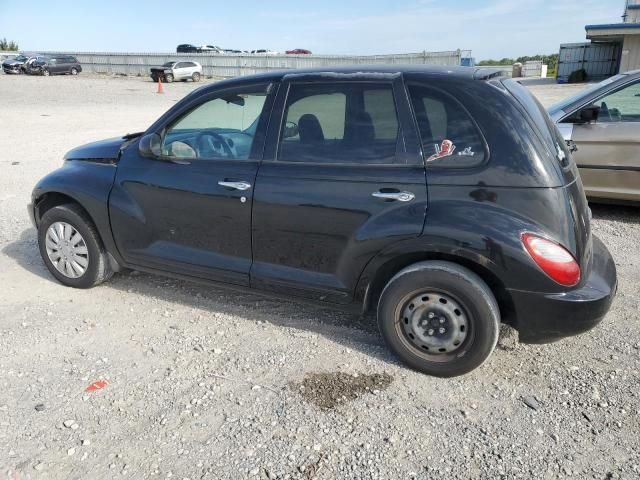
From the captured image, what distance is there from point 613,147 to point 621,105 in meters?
0.58

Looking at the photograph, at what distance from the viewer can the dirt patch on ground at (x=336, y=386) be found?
318 cm

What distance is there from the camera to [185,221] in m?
3.95

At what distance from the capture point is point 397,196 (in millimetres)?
3236

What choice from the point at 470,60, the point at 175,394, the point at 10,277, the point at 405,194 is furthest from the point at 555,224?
the point at 470,60

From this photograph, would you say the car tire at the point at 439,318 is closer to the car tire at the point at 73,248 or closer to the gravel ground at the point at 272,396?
the gravel ground at the point at 272,396

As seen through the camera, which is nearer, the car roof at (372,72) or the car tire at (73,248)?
the car roof at (372,72)

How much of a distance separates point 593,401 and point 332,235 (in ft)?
5.97

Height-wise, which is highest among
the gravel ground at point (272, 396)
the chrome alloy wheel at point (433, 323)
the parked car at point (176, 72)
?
the parked car at point (176, 72)

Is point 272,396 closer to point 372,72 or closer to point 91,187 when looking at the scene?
point 372,72

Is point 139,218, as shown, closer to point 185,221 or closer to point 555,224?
point 185,221

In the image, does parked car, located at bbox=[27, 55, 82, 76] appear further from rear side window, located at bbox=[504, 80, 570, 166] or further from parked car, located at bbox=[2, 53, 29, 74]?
rear side window, located at bbox=[504, 80, 570, 166]

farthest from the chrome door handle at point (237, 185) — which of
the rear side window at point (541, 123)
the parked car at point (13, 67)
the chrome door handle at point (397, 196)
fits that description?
the parked car at point (13, 67)

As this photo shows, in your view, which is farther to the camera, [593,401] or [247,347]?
[247,347]

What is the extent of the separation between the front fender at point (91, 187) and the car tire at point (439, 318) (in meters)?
2.35
